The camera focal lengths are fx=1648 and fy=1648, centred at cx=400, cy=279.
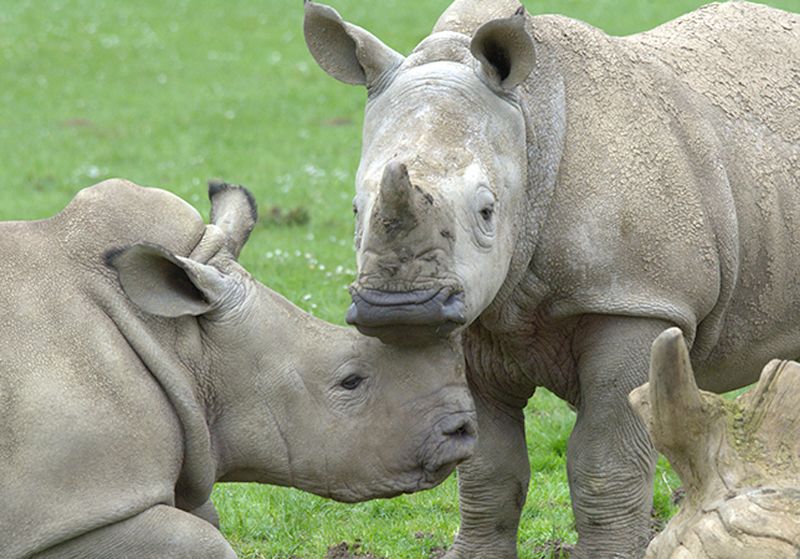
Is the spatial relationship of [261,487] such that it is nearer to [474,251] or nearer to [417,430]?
[417,430]

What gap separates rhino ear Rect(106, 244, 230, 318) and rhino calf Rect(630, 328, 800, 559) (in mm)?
1793

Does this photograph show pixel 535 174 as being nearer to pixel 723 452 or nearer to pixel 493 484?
pixel 723 452

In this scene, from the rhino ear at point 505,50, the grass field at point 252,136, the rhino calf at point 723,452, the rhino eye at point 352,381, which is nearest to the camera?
the rhino calf at point 723,452

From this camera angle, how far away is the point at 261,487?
8875 millimetres

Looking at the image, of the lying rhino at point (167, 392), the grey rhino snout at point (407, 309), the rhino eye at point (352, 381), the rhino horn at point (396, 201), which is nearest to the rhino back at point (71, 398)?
the lying rhino at point (167, 392)

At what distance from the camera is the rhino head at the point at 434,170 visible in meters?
5.76

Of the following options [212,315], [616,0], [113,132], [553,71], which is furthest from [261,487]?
[616,0]

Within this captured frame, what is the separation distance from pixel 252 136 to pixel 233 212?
13.3m

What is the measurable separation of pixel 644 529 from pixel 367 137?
2.03 meters

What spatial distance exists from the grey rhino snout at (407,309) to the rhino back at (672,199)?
2.93ft

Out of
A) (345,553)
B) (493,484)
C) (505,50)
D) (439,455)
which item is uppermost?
(505,50)

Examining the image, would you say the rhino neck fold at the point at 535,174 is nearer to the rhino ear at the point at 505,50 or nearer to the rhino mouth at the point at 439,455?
the rhino ear at the point at 505,50

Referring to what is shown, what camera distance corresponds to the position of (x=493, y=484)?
7621 mm

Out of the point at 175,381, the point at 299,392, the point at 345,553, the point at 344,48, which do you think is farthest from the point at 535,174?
the point at 345,553
